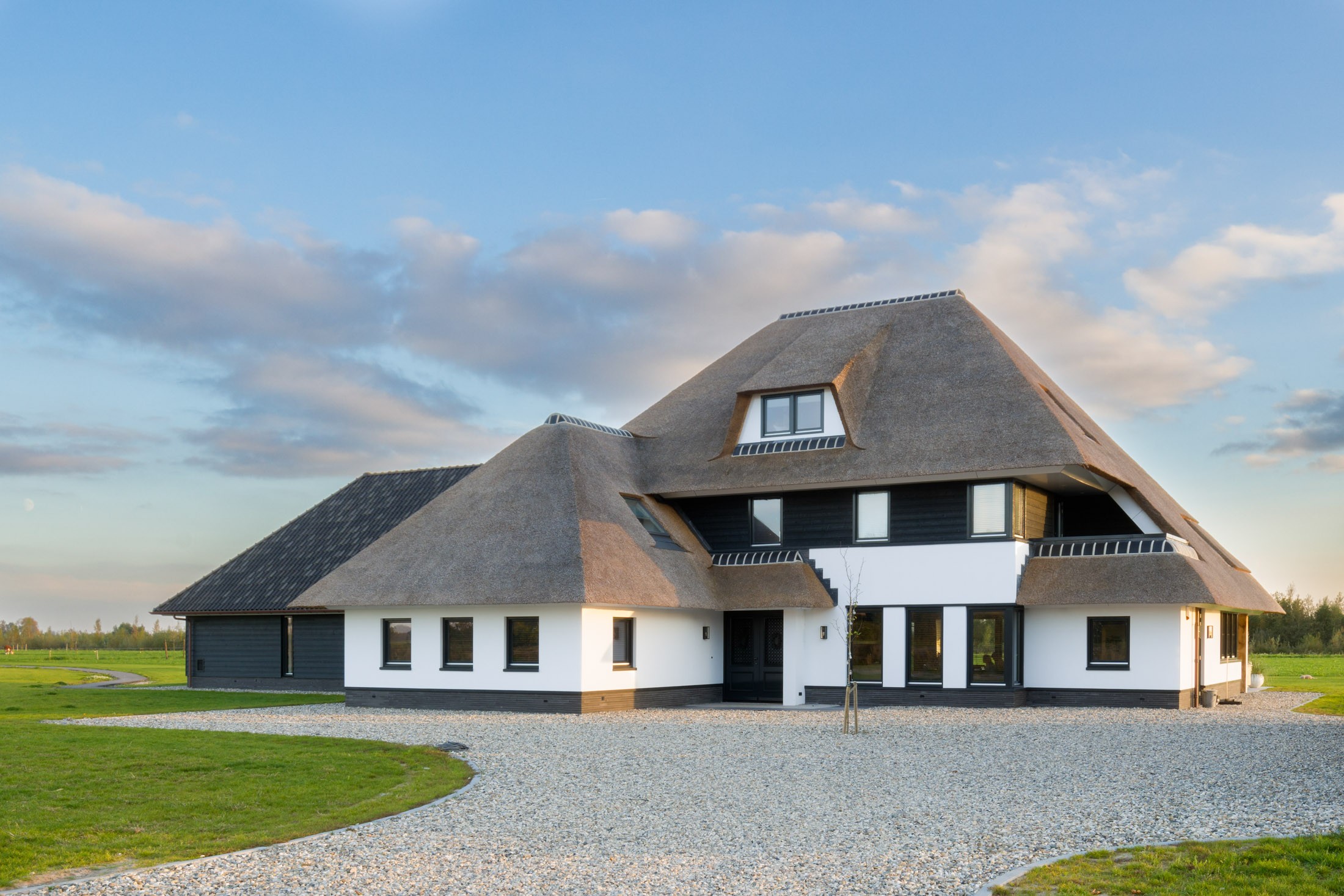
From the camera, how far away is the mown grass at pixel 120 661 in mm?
45131

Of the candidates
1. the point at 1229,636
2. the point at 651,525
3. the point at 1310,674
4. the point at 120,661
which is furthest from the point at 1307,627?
the point at 120,661

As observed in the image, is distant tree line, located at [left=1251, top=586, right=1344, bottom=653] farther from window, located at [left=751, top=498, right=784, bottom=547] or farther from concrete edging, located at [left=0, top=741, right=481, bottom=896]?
concrete edging, located at [left=0, top=741, right=481, bottom=896]

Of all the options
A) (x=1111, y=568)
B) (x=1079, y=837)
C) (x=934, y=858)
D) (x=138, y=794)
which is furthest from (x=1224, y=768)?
(x=138, y=794)

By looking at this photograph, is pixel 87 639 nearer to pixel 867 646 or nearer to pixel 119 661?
pixel 119 661

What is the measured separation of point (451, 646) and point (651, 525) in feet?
18.1

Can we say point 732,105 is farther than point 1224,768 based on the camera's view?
Yes

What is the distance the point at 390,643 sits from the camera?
27.1 meters

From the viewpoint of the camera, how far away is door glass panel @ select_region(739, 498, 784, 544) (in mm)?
28719

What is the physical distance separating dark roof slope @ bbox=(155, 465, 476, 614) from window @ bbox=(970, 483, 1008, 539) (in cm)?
1461

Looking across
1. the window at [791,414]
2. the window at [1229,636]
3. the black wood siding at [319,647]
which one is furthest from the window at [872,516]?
the black wood siding at [319,647]

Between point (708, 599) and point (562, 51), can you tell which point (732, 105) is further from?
point (708, 599)

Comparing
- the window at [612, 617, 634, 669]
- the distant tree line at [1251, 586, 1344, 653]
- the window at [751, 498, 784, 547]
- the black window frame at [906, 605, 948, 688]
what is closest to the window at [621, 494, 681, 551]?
the window at [751, 498, 784, 547]

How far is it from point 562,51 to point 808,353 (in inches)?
512

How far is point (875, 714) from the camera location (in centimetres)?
2377
